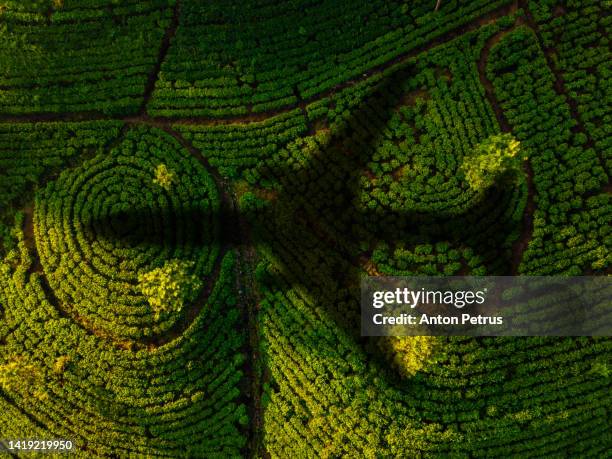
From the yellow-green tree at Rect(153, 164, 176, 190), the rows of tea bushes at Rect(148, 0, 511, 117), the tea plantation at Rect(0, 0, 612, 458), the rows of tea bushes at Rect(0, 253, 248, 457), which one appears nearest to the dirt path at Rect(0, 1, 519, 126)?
the tea plantation at Rect(0, 0, 612, 458)

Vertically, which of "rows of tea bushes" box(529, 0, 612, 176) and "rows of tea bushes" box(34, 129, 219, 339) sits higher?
"rows of tea bushes" box(529, 0, 612, 176)

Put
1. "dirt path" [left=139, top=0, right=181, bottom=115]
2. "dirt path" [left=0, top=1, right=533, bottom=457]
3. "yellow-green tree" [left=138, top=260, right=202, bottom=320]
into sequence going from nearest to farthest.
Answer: "yellow-green tree" [left=138, top=260, right=202, bottom=320], "dirt path" [left=0, top=1, right=533, bottom=457], "dirt path" [left=139, top=0, right=181, bottom=115]

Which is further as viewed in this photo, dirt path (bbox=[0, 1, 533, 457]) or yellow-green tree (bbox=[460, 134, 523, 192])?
dirt path (bbox=[0, 1, 533, 457])

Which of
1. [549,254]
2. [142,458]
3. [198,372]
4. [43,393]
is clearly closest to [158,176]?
[198,372]

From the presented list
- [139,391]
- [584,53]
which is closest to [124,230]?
[139,391]

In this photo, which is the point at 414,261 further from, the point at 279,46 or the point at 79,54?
the point at 79,54

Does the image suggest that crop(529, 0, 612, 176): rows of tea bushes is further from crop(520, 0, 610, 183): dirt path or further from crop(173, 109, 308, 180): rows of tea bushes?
crop(173, 109, 308, 180): rows of tea bushes
